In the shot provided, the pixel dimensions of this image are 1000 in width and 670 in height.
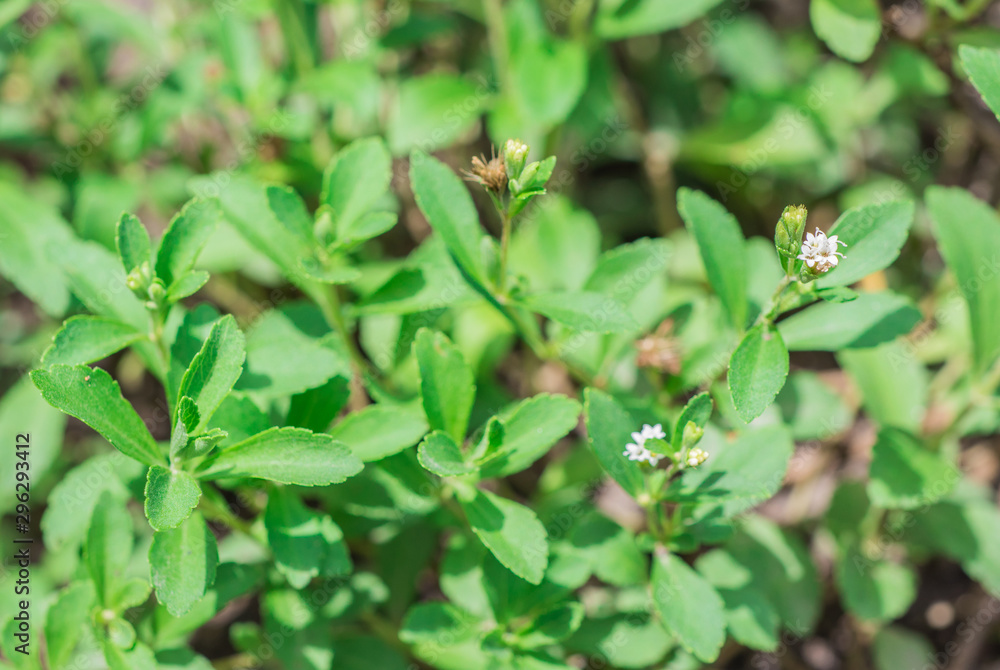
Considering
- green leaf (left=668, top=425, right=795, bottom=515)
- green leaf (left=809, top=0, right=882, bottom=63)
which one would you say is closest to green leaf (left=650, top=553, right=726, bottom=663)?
green leaf (left=668, top=425, right=795, bottom=515)

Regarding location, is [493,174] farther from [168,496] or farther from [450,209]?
[168,496]

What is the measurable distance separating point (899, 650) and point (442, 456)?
74.3 inches

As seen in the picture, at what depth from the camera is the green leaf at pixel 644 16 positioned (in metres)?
2.80

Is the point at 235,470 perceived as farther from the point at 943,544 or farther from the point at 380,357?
the point at 943,544

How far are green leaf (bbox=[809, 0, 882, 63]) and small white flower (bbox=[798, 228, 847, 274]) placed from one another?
1117mm

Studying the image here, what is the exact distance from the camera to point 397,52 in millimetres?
3611

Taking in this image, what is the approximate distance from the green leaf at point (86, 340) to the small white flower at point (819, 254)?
1.49 meters

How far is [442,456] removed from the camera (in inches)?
73.7

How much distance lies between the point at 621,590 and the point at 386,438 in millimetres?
1081

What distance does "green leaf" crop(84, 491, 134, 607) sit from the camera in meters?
2.06

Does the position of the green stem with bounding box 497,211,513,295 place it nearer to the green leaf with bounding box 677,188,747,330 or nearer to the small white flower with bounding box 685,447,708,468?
the green leaf with bounding box 677,188,747,330

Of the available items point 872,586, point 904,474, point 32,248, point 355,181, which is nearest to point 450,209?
point 355,181

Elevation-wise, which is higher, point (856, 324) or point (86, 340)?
point (86, 340)

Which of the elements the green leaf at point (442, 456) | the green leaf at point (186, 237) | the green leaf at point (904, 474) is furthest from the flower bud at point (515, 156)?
the green leaf at point (904, 474)
